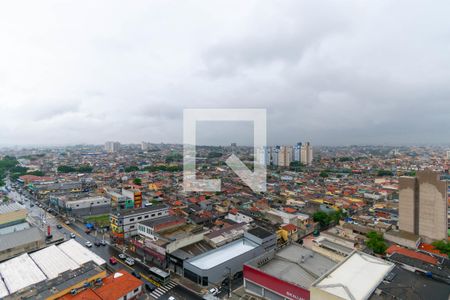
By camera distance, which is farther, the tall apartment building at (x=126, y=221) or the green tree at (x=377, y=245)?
the tall apartment building at (x=126, y=221)

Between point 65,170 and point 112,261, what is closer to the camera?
point 112,261

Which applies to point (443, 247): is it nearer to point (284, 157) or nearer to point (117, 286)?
point (117, 286)

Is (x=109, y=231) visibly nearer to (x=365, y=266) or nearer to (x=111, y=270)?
(x=111, y=270)

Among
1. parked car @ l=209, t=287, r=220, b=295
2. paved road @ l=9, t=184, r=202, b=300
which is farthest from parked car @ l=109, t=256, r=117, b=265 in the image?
parked car @ l=209, t=287, r=220, b=295

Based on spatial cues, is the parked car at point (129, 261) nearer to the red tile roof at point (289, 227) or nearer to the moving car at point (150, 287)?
the moving car at point (150, 287)

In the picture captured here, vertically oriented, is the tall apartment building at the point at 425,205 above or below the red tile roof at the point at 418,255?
above

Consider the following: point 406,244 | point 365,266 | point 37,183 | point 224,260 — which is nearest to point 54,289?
point 224,260

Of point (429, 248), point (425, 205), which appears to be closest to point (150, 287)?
point (429, 248)

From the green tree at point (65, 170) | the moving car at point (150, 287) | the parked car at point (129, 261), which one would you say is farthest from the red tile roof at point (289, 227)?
the green tree at point (65, 170)

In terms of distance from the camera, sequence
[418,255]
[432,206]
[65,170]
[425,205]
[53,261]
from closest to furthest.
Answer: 1. [53,261]
2. [418,255]
3. [432,206]
4. [425,205]
5. [65,170]
